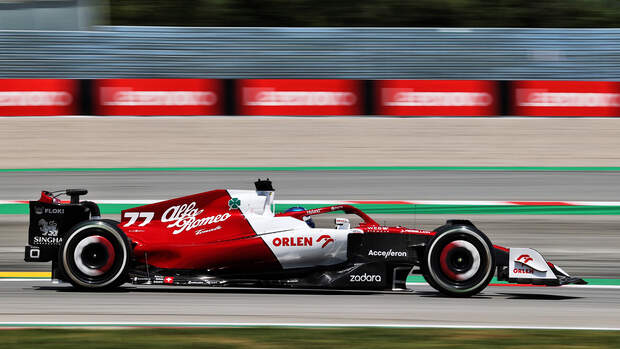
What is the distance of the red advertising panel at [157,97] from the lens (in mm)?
16266

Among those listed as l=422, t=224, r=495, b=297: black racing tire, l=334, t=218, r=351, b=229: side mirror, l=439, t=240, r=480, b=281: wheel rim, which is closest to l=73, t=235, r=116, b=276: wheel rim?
l=334, t=218, r=351, b=229: side mirror

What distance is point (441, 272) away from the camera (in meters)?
7.72

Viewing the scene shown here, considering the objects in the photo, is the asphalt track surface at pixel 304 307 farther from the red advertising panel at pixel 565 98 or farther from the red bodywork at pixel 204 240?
the red advertising panel at pixel 565 98

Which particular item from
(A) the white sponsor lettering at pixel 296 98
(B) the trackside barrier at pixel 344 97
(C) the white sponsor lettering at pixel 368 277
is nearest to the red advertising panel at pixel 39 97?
(B) the trackside barrier at pixel 344 97

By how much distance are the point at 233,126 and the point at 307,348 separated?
35.6 feet

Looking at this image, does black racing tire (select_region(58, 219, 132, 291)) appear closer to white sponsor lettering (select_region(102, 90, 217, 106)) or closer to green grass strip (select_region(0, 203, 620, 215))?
green grass strip (select_region(0, 203, 620, 215))

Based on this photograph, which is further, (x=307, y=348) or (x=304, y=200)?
(x=304, y=200)

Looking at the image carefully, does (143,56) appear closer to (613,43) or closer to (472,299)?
(613,43)

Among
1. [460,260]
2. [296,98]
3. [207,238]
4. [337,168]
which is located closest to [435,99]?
[296,98]

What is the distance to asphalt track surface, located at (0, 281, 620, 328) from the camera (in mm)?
6758

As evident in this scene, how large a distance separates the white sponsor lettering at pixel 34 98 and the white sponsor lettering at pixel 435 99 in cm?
596

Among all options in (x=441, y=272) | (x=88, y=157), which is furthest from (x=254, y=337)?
(x=88, y=157)

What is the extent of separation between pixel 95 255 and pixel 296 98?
9.36m

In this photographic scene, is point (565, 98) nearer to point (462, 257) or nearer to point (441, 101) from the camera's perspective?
point (441, 101)
